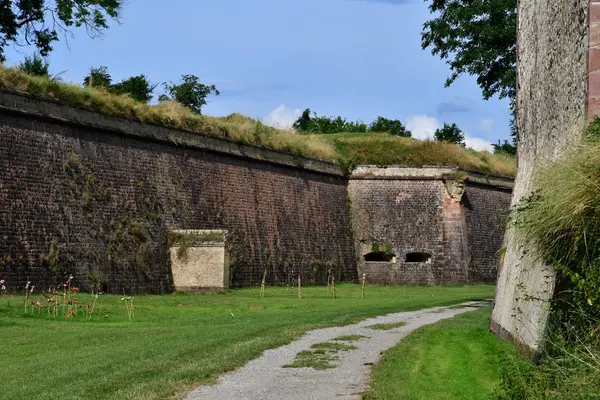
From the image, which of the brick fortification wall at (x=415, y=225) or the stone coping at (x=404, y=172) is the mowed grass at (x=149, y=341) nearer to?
the brick fortification wall at (x=415, y=225)

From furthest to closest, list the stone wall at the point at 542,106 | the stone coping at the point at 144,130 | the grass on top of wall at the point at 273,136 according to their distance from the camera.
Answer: the grass on top of wall at the point at 273,136 → the stone coping at the point at 144,130 → the stone wall at the point at 542,106

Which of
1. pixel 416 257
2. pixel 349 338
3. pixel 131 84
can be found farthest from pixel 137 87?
pixel 349 338

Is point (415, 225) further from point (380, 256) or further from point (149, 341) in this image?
point (149, 341)

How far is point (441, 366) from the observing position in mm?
11969

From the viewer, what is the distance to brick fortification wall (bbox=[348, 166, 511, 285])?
38.9 metres

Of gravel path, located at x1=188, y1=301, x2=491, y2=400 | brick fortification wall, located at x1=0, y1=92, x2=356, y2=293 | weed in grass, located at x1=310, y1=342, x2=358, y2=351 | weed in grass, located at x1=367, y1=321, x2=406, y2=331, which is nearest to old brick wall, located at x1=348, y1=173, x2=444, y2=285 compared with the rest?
brick fortification wall, located at x1=0, y1=92, x2=356, y2=293

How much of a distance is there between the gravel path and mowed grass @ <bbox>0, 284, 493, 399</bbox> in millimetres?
285

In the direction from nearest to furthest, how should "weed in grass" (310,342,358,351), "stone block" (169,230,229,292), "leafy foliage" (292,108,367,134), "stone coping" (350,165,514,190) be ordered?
"weed in grass" (310,342,358,351) < "stone block" (169,230,229,292) < "stone coping" (350,165,514,190) < "leafy foliage" (292,108,367,134)

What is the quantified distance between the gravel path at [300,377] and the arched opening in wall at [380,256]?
23.9 m

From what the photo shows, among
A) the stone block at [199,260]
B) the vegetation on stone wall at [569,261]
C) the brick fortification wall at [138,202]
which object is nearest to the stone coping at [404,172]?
the brick fortification wall at [138,202]

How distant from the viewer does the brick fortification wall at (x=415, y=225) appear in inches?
1531

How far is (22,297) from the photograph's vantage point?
68.0ft

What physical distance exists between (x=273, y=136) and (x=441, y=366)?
2463 cm

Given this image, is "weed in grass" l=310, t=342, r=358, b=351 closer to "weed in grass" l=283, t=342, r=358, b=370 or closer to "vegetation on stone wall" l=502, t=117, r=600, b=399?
"weed in grass" l=283, t=342, r=358, b=370
